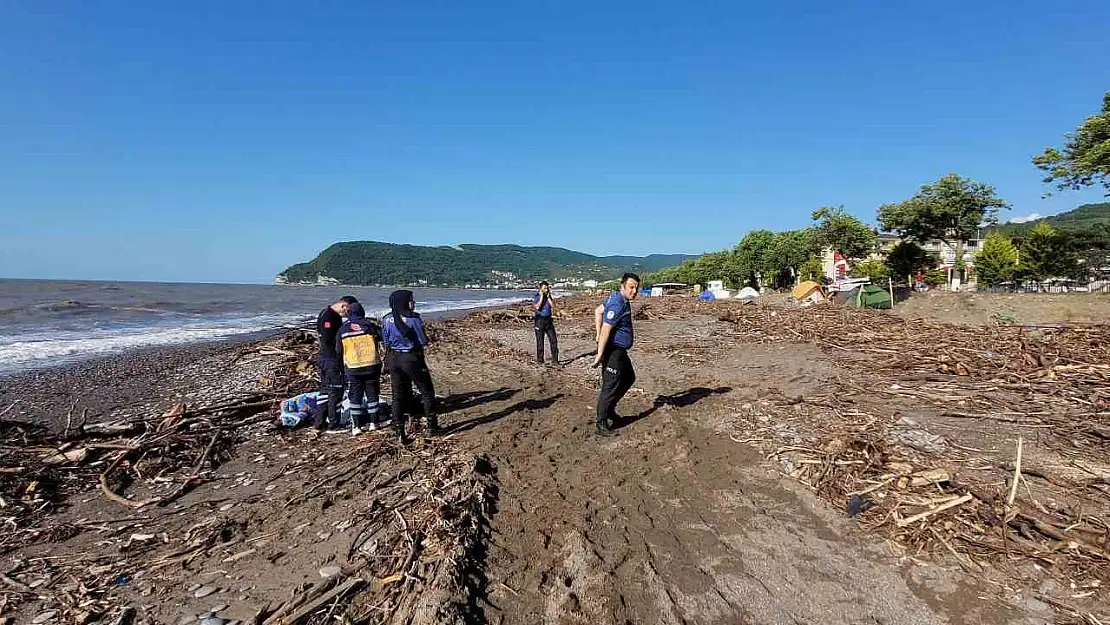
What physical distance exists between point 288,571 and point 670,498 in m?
3.20

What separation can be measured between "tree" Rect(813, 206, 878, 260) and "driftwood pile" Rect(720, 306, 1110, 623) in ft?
107

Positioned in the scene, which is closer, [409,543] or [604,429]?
[409,543]

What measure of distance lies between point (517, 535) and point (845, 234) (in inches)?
1708

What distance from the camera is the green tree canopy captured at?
3209 cm

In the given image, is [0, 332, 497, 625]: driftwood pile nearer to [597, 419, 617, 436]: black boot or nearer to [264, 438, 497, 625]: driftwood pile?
[264, 438, 497, 625]: driftwood pile

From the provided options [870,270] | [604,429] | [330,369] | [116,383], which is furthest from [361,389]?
[870,270]

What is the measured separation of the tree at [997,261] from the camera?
35.3 metres

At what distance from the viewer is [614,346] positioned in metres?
6.66

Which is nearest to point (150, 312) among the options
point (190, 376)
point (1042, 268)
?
point (190, 376)

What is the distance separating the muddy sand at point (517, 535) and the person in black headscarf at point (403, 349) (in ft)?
1.93

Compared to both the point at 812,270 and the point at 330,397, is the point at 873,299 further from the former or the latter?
the point at 330,397

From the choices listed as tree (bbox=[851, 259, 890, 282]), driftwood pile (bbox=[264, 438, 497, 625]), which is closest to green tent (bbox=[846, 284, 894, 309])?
tree (bbox=[851, 259, 890, 282])

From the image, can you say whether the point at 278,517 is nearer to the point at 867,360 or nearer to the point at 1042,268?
the point at 867,360

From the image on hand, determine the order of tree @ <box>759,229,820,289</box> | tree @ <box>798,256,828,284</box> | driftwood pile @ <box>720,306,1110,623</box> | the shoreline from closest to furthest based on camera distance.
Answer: driftwood pile @ <box>720,306,1110,623</box>, the shoreline, tree @ <box>798,256,828,284</box>, tree @ <box>759,229,820,289</box>
